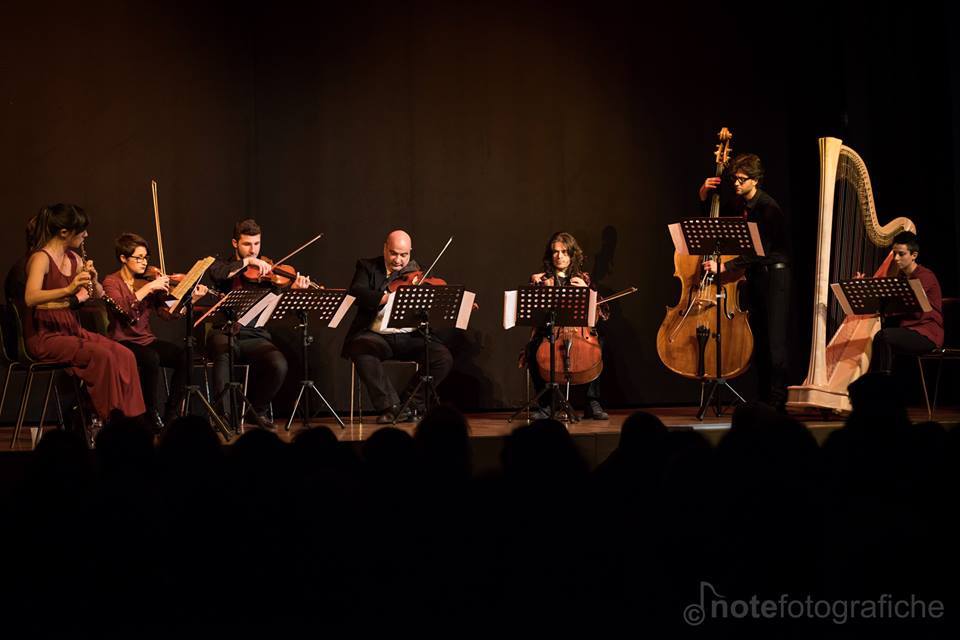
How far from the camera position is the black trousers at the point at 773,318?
19.0ft

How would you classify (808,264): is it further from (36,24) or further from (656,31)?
(36,24)

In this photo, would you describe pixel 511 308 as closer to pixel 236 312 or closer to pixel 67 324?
pixel 236 312

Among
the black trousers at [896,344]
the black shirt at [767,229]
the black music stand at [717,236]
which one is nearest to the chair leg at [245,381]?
the black music stand at [717,236]

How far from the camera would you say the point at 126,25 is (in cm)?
638

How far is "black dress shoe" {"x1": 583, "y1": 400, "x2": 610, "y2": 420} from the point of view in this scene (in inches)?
235

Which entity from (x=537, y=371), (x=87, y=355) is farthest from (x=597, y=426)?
(x=87, y=355)

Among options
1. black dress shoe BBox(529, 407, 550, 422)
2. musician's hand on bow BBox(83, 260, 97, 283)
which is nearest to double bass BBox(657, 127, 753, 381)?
black dress shoe BBox(529, 407, 550, 422)

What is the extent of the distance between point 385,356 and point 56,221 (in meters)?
2.16

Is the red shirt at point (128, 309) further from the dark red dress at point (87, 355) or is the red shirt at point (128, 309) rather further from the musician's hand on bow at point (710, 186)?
the musician's hand on bow at point (710, 186)

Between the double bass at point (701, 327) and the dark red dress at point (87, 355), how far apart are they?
119 inches

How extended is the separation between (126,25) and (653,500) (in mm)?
5740

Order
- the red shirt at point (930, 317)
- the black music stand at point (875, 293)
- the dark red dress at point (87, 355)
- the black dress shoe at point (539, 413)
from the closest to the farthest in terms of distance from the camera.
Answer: the dark red dress at point (87, 355)
the black music stand at point (875, 293)
the red shirt at point (930, 317)
the black dress shoe at point (539, 413)

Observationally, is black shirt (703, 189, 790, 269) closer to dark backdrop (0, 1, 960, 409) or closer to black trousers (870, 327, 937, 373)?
black trousers (870, 327, 937, 373)

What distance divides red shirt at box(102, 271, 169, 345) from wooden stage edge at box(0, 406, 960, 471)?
0.73 meters
